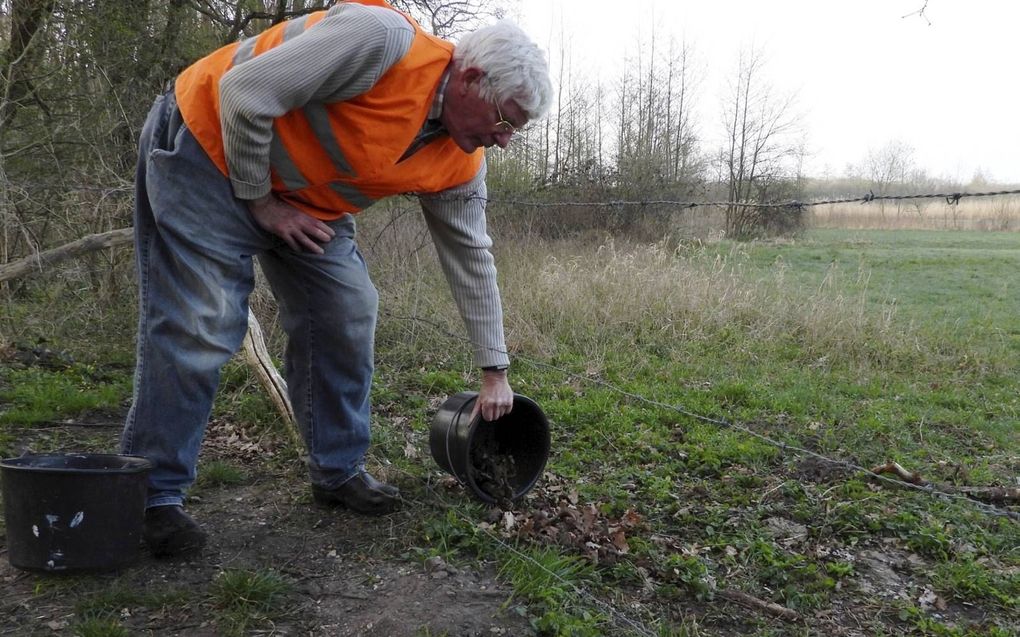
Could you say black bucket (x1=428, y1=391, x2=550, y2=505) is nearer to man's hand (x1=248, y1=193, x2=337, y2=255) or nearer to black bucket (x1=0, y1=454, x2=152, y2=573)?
man's hand (x1=248, y1=193, x2=337, y2=255)

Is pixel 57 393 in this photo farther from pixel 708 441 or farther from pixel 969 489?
pixel 969 489

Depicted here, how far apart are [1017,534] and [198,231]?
11.5ft

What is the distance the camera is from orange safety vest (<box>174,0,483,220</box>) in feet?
8.30

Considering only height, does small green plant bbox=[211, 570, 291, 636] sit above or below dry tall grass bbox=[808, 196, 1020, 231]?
below

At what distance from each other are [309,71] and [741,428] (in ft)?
11.5

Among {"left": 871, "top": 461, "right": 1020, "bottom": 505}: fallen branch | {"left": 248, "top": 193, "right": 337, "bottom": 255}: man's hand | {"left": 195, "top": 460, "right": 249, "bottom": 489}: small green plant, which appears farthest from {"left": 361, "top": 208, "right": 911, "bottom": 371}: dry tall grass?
{"left": 248, "top": 193, "right": 337, "bottom": 255}: man's hand

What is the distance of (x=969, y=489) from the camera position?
4.04 metres

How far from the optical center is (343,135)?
2.56 metres

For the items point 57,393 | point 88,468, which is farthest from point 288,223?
point 57,393

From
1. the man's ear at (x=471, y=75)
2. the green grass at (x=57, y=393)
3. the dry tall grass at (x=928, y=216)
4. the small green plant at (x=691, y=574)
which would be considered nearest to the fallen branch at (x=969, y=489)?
the small green plant at (x=691, y=574)

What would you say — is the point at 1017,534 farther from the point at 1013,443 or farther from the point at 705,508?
the point at 1013,443

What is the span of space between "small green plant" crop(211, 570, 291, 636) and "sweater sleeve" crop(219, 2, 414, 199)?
1.30 metres

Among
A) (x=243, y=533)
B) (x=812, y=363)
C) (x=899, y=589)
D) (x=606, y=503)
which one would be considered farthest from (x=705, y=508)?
(x=812, y=363)

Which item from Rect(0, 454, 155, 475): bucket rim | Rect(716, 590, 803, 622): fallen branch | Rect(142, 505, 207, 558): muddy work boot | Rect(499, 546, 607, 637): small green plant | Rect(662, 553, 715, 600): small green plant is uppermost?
Rect(0, 454, 155, 475): bucket rim
